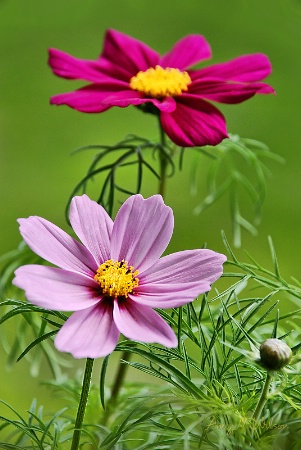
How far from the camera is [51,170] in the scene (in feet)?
3.20

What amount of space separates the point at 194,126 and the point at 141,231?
0.09m

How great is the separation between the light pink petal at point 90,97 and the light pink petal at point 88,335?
15 cm

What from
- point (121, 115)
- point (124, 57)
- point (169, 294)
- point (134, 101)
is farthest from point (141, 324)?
point (121, 115)

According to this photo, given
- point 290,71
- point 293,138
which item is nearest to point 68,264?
point 293,138

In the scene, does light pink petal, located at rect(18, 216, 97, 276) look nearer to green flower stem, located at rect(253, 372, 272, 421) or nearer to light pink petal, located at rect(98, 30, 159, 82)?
green flower stem, located at rect(253, 372, 272, 421)

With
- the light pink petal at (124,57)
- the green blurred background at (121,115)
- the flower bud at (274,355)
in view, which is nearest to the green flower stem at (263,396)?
the flower bud at (274,355)

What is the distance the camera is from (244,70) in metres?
0.46

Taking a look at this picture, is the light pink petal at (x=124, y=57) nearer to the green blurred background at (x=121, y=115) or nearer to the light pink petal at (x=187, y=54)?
the light pink petal at (x=187, y=54)

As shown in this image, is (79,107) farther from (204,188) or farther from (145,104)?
A: (204,188)

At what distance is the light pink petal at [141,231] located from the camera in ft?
1.05

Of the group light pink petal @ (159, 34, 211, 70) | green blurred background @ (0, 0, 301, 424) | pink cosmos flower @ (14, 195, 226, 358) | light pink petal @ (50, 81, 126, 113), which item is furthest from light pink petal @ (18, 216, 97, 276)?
green blurred background @ (0, 0, 301, 424)

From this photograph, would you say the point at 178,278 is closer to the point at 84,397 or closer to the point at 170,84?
the point at 84,397

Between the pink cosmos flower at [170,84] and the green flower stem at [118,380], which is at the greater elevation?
the pink cosmos flower at [170,84]

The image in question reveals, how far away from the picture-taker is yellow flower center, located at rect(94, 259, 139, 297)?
305 mm
